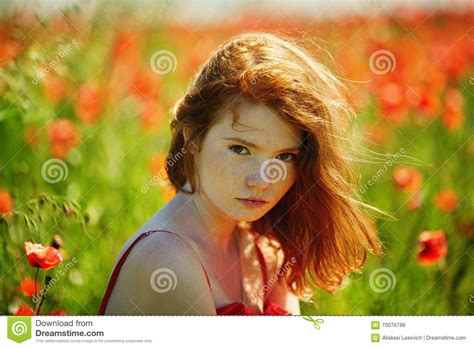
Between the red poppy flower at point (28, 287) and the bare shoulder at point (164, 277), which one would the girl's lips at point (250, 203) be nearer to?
the bare shoulder at point (164, 277)

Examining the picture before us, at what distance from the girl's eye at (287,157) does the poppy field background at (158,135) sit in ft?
0.95

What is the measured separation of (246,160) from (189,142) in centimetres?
13

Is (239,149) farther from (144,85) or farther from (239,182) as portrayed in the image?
(144,85)

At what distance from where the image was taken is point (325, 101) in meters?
1.42

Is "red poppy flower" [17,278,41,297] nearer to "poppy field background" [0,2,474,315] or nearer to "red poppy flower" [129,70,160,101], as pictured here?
"poppy field background" [0,2,474,315]

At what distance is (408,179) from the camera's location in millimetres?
1756

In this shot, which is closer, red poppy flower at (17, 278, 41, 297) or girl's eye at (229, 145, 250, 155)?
girl's eye at (229, 145, 250, 155)

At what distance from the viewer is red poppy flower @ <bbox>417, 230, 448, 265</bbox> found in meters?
1.63

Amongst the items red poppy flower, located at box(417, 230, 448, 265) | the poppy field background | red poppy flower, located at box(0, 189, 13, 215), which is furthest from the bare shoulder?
red poppy flower, located at box(417, 230, 448, 265)

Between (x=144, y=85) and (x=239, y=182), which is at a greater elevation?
(x=144, y=85)

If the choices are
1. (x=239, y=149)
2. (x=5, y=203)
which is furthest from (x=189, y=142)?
(x=5, y=203)

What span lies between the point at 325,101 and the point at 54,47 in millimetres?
654

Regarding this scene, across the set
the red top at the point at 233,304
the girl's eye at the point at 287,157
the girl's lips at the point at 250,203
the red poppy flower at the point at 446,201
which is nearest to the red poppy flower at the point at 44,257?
the red top at the point at 233,304
